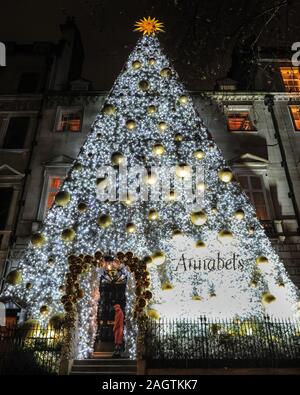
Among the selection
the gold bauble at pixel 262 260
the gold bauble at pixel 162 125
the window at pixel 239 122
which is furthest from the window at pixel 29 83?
the gold bauble at pixel 262 260

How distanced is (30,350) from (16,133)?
38.4ft

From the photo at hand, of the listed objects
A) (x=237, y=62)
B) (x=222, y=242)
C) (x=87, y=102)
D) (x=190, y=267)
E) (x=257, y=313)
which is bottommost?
(x=257, y=313)

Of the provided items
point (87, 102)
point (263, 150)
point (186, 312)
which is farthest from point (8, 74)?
point (186, 312)

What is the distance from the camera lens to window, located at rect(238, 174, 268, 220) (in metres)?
Result: 16.6

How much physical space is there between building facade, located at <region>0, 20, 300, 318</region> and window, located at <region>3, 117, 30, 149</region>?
50mm

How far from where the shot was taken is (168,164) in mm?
13938

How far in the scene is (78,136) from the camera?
18359 mm

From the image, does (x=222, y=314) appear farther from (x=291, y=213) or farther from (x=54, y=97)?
(x=54, y=97)

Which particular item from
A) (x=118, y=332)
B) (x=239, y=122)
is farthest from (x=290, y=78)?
(x=118, y=332)

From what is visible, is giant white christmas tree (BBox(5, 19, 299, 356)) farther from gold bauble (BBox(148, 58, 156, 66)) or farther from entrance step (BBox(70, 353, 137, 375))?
entrance step (BBox(70, 353, 137, 375))

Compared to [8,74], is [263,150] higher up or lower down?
lower down

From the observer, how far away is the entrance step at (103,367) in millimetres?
10504

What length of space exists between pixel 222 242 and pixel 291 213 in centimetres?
516

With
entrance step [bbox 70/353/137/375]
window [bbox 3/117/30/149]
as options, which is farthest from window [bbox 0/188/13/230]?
entrance step [bbox 70/353/137/375]
